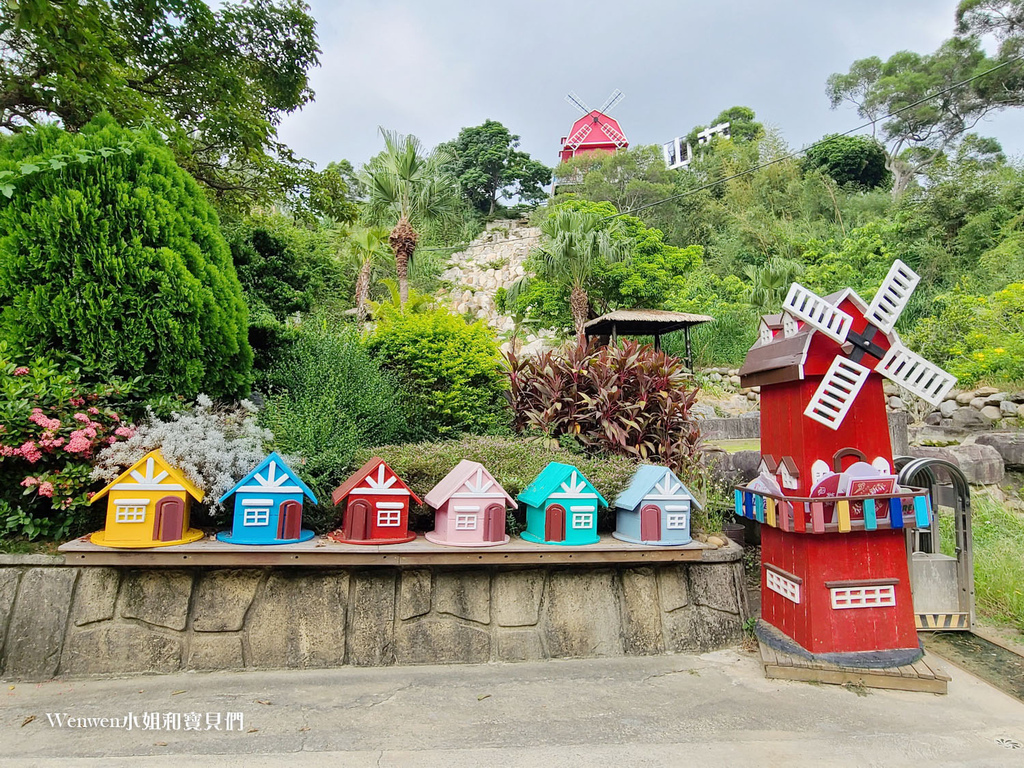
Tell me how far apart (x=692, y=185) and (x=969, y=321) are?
2040 cm

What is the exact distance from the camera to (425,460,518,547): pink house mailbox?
108 inches

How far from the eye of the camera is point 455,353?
4.48m

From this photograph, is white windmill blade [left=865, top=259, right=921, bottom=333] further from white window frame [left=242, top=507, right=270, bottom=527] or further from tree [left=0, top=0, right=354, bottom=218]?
tree [left=0, top=0, right=354, bottom=218]

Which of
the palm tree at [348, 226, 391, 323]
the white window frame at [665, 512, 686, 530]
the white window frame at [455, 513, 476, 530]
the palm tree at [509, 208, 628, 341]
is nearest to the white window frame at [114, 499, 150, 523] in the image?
the white window frame at [455, 513, 476, 530]

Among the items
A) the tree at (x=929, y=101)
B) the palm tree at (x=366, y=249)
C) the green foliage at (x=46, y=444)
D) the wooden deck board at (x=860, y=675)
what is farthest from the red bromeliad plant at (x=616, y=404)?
the tree at (x=929, y=101)

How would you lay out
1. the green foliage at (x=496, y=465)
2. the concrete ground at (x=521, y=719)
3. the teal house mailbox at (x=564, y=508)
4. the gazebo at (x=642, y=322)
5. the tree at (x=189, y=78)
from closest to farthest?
the concrete ground at (x=521, y=719)
the teal house mailbox at (x=564, y=508)
the green foliage at (x=496, y=465)
the tree at (x=189, y=78)
the gazebo at (x=642, y=322)

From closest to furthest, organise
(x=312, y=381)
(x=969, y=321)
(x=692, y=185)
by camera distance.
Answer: (x=312, y=381)
(x=969, y=321)
(x=692, y=185)

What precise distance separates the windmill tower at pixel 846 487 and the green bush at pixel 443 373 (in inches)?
94.4

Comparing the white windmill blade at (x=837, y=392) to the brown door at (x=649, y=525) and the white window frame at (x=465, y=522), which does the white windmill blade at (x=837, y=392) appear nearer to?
the brown door at (x=649, y=525)

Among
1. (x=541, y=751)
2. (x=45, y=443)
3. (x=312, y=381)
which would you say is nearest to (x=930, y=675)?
(x=541, y=751)

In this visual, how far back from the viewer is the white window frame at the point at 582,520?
9.27 feet

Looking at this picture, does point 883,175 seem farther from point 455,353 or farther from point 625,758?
point 625,758

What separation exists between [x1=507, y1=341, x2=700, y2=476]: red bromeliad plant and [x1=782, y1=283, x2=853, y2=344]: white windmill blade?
154 cm

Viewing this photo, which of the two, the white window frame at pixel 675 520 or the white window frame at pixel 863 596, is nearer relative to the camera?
the white window frame at pixel 863 596
